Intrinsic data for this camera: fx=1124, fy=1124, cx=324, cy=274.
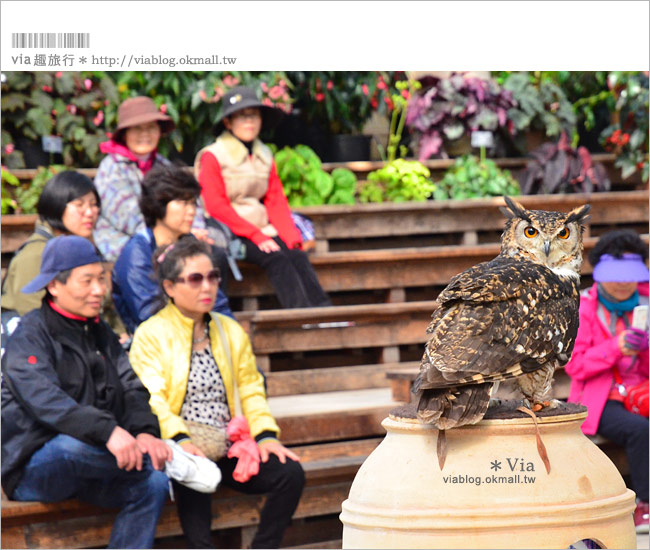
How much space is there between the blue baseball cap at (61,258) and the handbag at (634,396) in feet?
8.07

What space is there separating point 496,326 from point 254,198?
3666mm

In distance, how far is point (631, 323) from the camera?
5164mm

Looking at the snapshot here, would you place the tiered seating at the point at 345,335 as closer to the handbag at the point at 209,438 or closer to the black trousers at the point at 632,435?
the handbag at the point at 209,438

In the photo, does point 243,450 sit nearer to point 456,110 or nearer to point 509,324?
point 509,324

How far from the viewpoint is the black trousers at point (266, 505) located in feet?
14.5

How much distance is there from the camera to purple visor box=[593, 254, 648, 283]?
502cm

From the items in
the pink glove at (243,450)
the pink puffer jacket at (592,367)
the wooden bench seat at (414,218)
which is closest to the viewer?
the pink glove at (243,450)

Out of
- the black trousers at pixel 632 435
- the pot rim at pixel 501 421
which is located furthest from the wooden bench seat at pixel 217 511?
the pot rim at pixel 501 421

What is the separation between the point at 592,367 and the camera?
507 cm

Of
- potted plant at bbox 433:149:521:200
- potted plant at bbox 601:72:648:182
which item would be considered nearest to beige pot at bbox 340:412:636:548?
potted plant at bbox 433:149:521:200

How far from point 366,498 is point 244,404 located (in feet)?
6.37

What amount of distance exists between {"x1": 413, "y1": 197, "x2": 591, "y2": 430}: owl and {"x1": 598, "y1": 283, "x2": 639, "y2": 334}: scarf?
2.37 metres

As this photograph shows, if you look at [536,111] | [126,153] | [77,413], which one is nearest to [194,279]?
[77,413]

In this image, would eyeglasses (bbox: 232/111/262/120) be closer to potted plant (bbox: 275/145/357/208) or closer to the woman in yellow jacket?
potted plant (bbox: 275/145/357/208)
